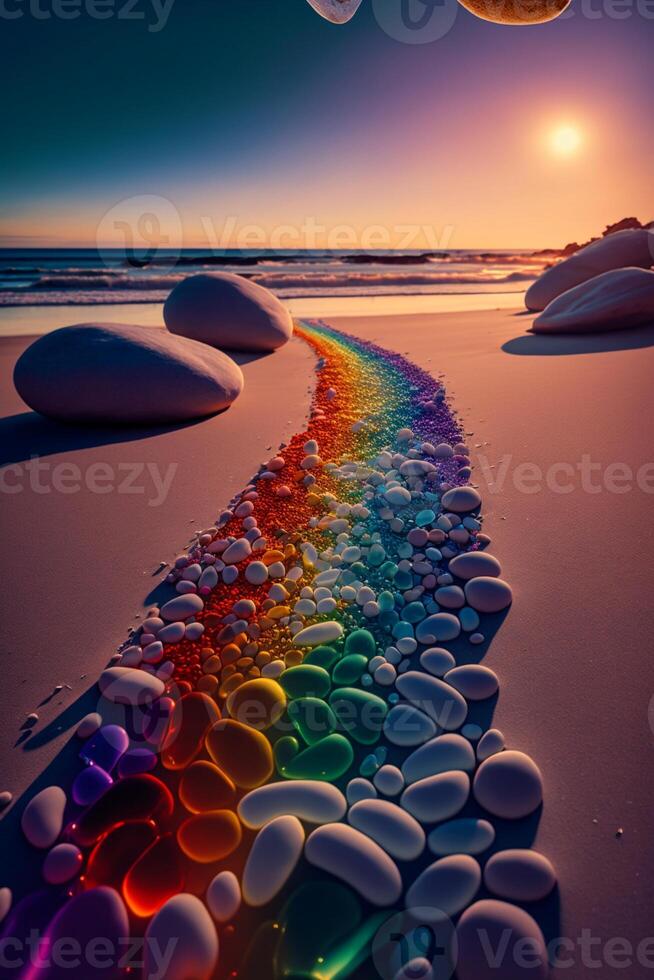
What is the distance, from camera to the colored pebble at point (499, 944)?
2.38ft

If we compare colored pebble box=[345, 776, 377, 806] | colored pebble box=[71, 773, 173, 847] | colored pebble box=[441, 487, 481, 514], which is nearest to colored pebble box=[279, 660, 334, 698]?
colored pebble box=[345, 776, 377, 806]

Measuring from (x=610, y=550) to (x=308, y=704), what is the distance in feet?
3.39

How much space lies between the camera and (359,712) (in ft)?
3.65

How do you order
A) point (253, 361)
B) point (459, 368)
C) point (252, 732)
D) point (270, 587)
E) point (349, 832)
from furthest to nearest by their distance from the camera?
point (253, 361) < point (459, 368) < point (270, 587) < point (252, 732) < point (349, 832)

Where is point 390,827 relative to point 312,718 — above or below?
below

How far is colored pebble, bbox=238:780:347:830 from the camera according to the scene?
91cm

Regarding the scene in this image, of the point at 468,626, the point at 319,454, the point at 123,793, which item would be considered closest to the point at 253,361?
the point at 319,454

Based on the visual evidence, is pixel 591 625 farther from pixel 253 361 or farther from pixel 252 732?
pixel 253 361

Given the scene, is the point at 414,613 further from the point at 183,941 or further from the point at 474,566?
the point at 183,941

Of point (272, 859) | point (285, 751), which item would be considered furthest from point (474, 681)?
point (272, 859)

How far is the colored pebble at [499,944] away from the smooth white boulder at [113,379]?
248cm

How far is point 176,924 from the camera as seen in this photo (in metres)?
0.77

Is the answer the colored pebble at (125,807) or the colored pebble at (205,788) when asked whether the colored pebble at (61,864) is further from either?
the colored pebble at (205,788)

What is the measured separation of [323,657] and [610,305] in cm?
388
